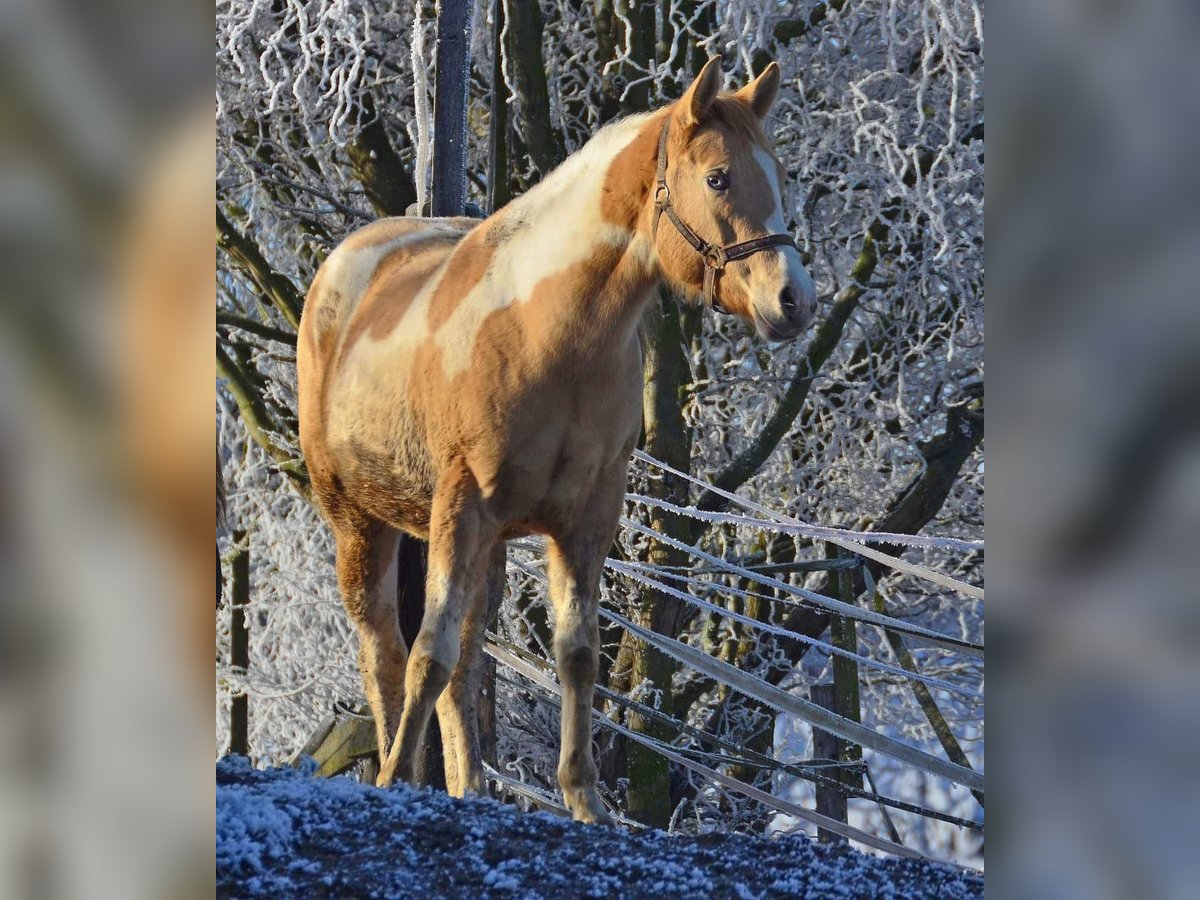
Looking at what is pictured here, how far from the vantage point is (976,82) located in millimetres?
5270

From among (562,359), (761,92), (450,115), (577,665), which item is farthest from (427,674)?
(450,115)

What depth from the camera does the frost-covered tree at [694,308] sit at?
17.8 feet

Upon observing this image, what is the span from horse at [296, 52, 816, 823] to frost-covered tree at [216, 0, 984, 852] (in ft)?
7.49

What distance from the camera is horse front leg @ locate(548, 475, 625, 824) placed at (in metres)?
2.47

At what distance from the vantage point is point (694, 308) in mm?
5223

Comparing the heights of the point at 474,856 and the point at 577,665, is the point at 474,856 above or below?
below

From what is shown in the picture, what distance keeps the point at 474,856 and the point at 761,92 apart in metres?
1.38

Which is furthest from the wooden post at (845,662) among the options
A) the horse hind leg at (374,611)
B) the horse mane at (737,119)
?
the horse mane at (737,119)

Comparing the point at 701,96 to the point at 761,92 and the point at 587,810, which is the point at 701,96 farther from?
the point at 587,810

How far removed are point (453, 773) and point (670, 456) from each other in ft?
9.11
